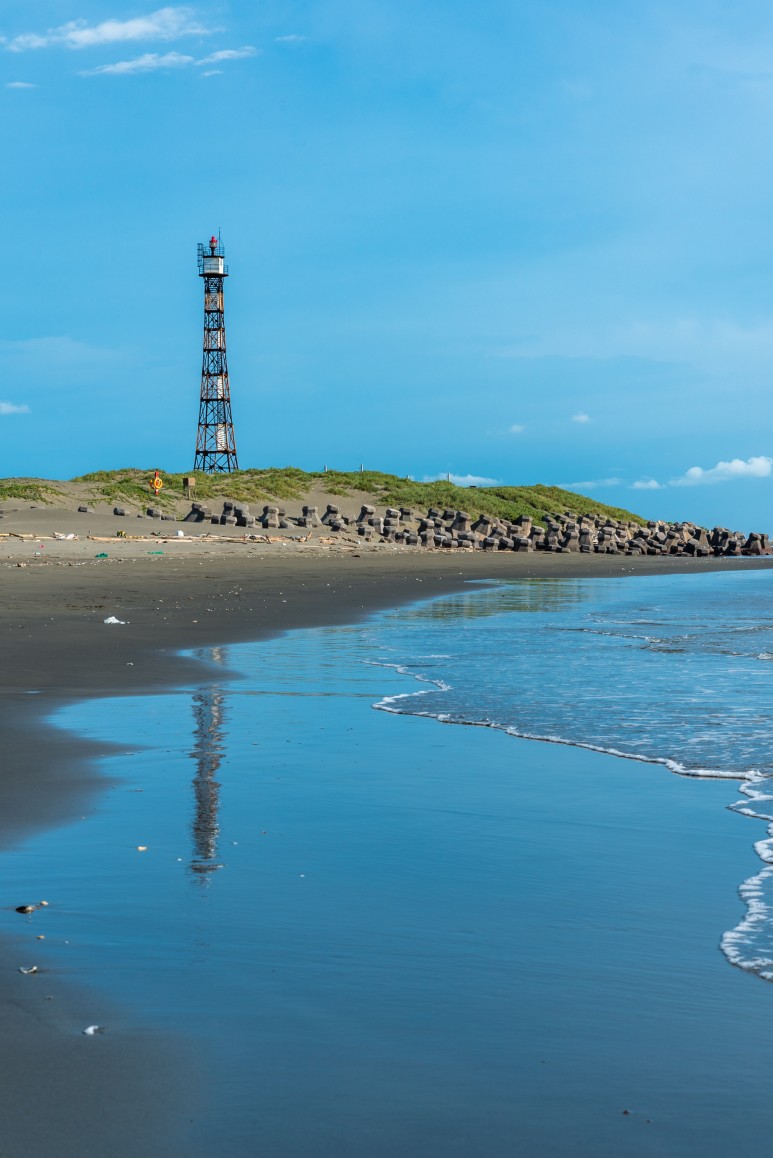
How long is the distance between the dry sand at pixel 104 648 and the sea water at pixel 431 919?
12cm

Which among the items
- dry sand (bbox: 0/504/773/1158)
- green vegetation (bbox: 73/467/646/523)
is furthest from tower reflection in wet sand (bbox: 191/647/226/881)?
green vegetation (bbox: 73/467/646/523)

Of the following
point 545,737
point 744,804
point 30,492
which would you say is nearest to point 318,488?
point 30,492

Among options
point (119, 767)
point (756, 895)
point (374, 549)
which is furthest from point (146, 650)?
point (374, 549)

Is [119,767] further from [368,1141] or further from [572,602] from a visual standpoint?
[572,602]

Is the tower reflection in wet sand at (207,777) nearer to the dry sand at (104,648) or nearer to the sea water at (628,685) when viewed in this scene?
the dry sand at (104,648)

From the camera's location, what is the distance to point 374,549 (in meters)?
39.4

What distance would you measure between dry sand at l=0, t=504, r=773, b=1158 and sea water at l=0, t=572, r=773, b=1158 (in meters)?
A: 0.12

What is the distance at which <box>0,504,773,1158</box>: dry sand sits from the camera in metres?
2.96

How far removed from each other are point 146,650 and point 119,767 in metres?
6.13

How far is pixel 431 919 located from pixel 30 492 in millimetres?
41067

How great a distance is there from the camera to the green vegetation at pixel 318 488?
48.8m

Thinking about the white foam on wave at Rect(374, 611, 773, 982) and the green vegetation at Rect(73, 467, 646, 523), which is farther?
the green vegetation at Rect(73, 467, 646, 523)

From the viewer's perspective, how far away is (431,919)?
4.45 meters

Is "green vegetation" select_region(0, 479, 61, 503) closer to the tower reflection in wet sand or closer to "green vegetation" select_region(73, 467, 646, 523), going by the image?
"green vegetation" select_region(73, 467, 646, 523)
